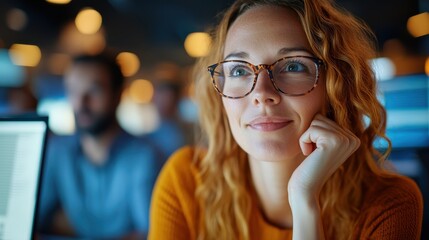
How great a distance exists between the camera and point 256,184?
3.14ft

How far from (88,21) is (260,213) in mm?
1661

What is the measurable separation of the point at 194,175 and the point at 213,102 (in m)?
0.22

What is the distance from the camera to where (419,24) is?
1.43m

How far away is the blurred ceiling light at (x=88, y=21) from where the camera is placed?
2086mm

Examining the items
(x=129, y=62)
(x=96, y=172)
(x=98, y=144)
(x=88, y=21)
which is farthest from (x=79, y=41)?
(x=96, y=172)

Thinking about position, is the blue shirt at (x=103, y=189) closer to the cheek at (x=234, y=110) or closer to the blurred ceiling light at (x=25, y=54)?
the blurred ceiling light at (x=25, y=54)

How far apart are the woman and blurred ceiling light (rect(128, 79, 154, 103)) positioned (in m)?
1.25

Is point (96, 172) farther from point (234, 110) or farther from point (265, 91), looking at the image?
point (265, 91)

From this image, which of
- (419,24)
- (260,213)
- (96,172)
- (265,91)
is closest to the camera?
(265,91)

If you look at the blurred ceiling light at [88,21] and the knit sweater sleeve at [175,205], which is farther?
the blurred ceiling light at [88,21]

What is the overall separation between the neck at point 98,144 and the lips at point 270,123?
132 cm

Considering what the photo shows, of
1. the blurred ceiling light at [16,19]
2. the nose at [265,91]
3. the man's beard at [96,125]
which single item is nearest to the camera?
the nose at [265,91]

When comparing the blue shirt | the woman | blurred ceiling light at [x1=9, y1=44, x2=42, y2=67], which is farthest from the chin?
blurred ceiling light at [x1=9, y1=44, x2=42, y2=67]

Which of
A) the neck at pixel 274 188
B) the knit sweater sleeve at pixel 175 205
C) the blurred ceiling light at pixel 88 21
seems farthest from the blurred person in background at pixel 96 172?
the neck at pixel 274 188
